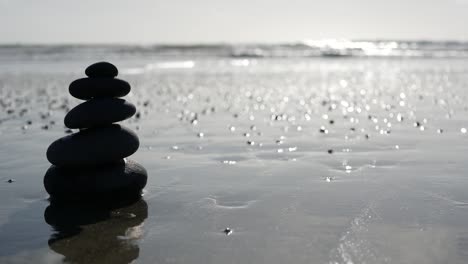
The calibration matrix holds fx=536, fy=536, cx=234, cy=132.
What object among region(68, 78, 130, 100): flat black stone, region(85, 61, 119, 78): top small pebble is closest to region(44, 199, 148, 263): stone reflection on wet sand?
region(68, 78, 130, 100): flat black stone

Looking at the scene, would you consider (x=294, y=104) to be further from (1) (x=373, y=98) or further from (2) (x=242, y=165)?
(2) (x=242, y=165)

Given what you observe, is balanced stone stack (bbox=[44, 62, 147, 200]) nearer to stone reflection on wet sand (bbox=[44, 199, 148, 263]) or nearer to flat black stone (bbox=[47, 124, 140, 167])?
flat black stone (bbox=[47, 124, 140, 167])

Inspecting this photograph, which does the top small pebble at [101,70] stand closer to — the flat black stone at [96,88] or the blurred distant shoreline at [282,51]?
the flat black stone at [96,88]

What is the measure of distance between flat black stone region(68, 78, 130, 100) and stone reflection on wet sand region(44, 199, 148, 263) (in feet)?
5.19

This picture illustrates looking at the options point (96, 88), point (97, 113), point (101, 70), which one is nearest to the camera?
point (97, 113)

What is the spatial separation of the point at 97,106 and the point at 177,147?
3395mm

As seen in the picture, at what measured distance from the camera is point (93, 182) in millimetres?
6824

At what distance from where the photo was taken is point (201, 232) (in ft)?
18.8

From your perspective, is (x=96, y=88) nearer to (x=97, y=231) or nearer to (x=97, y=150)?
(x=97, y=150)

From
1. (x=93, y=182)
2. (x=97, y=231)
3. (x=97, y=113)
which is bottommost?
(x=97, y=231)

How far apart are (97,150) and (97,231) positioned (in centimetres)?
143

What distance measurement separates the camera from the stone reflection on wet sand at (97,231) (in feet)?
16.9

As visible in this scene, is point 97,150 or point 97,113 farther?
point 97,113

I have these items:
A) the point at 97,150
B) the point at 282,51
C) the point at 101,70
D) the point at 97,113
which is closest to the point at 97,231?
the point at 97,150
